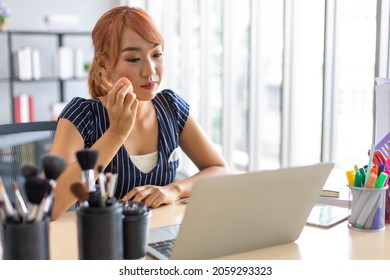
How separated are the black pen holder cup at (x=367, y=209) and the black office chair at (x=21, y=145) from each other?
0.89 meters

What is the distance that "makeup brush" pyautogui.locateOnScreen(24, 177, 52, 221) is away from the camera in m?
0.76

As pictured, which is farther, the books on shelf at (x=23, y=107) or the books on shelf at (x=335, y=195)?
the books on shelf at (x=23, y=107)

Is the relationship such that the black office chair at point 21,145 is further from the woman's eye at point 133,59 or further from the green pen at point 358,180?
the green pen at point 358,180

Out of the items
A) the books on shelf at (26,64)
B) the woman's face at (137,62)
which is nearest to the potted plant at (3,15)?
the books on shelf at (26,64)

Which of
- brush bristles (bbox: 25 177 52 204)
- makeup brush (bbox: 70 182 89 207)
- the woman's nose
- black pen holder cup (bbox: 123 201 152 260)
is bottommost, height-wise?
black pen holder cup (bbox: 123 201 152 260)

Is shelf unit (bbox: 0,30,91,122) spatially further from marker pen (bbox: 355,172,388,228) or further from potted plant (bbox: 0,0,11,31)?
marker pen (bbox: 355,172,388,228)

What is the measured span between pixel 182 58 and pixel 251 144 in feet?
3.07

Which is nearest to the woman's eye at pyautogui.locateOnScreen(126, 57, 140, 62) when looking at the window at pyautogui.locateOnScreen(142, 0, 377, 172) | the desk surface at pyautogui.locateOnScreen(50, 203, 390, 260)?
the desk surface at pyautogui.locateOnScreen(50, 203, 390, 260)

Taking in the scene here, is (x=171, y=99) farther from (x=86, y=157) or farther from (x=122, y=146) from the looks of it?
(x=86, y=157)

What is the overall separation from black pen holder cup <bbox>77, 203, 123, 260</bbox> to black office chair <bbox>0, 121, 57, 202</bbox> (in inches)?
30.4

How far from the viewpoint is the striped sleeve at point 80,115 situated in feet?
5.18

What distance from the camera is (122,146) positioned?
164 centimetres
